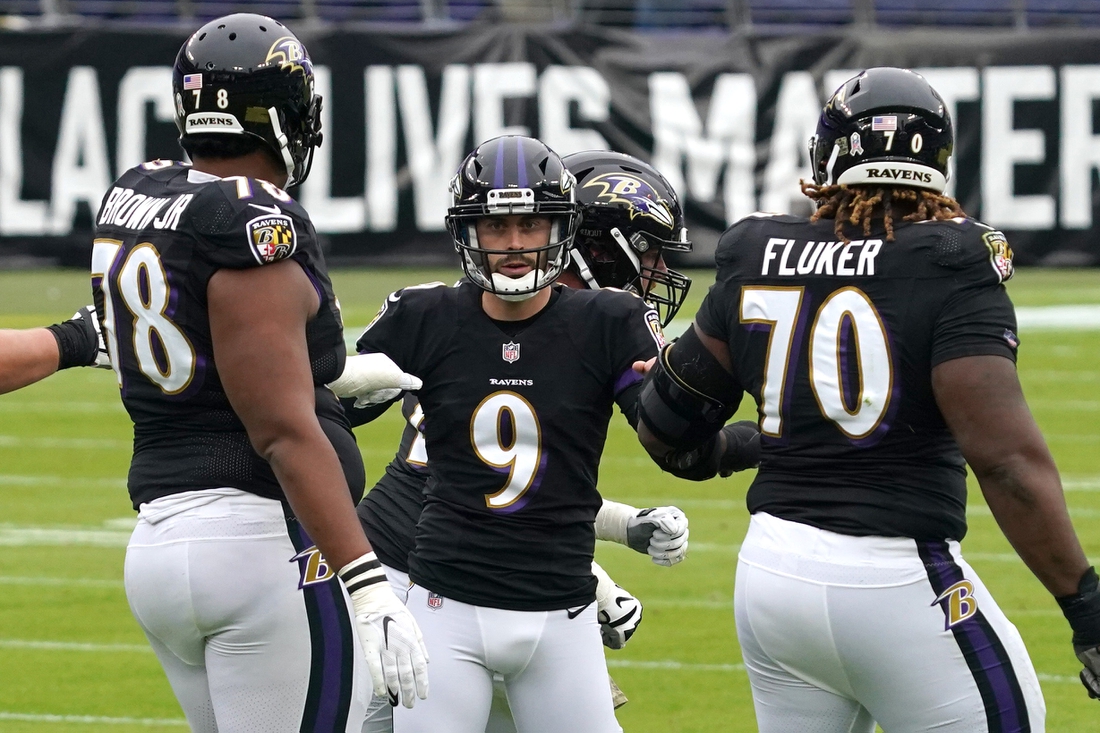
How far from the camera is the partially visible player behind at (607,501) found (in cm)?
411

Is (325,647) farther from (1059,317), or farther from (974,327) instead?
(1059,317)

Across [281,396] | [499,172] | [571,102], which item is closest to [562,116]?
[571,102]

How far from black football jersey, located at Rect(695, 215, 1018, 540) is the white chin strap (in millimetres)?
569

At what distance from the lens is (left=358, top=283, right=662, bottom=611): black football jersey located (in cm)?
379

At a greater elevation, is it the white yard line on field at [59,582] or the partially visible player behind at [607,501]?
the partially visible player behind at [607,501]

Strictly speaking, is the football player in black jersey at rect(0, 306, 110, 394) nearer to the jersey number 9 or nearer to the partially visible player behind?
the partially visible player behind

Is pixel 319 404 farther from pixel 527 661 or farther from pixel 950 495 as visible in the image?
pixel 950 495

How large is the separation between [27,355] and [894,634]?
6.55 feet

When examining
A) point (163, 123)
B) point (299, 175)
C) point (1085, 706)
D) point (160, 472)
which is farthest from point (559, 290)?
point (163, 123)

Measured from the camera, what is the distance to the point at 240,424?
3291 millimetres

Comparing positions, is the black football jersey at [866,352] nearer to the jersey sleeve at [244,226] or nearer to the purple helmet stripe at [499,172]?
the purple helmet stripe at [499,172]

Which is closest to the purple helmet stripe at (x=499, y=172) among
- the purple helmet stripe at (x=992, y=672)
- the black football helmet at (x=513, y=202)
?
the black football helmet at (x=513, y=202)

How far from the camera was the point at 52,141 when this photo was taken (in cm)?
1845

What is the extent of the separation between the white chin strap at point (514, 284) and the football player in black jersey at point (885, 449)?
1.65ft
